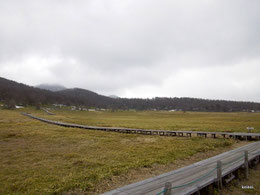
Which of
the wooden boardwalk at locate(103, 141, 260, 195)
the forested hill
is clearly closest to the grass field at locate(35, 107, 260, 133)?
the wooden boardwalk at locate(103, 141, 260, 195)

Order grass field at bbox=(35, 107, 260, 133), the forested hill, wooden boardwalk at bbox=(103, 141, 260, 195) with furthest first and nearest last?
the forested hill → grass field at bbox=(35, 107, 260, 133) → wooden boardwalk at bbox=(103, 141, 260, 195)

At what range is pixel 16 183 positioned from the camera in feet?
22.7

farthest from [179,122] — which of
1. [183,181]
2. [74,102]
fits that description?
[74,102]

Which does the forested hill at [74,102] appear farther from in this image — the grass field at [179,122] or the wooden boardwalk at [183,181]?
the wooden boardwalk at [183,181]

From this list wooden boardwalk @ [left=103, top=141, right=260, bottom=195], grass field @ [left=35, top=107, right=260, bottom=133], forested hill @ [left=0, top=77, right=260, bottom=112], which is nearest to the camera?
wooden boardwalk @ [left=103, top=141, right=260, bottom=195]

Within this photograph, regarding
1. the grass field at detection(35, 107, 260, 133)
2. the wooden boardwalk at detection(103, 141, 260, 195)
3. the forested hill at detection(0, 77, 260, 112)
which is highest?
the forested hill at detection(0, 77, 260, 112)

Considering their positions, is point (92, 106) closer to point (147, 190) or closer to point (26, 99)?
point (26, 99)

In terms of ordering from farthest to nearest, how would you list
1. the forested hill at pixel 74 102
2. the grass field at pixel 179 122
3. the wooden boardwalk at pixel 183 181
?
the forested hill at pixel 74 102 < the grass field at pixel 179 122 < the wooden boardwalk at pixel 183 181

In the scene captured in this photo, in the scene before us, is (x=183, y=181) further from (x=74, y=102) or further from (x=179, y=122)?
(x=74, y=102)

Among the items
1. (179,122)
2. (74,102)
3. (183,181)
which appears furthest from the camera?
(74,102)

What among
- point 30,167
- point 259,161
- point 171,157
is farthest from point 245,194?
point 30,167

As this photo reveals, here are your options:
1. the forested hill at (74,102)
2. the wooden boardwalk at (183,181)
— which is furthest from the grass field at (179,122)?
the forested hill at (74,102)

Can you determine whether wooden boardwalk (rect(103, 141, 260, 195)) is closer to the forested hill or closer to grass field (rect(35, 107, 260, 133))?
grass field (rect(35, 107, 260, 133))

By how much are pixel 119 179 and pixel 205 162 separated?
4.60 meters
